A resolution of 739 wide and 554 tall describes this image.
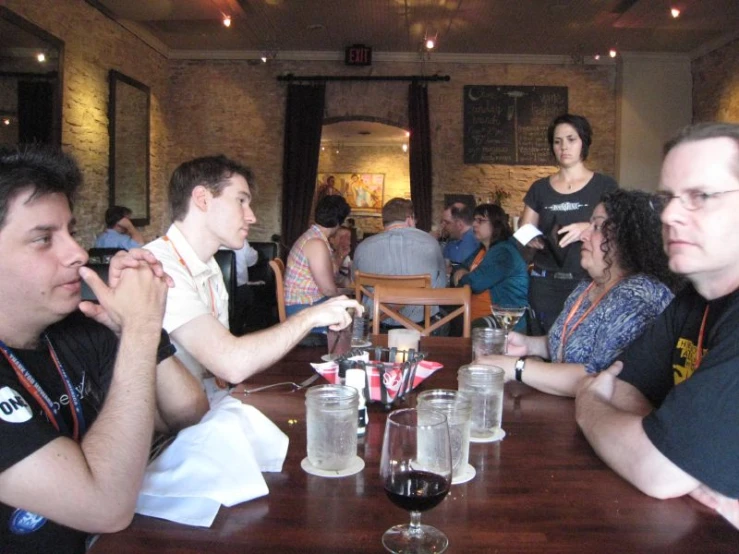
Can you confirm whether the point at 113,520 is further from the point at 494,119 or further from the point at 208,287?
the point at 494,119

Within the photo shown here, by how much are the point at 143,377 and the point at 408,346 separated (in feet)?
3.43

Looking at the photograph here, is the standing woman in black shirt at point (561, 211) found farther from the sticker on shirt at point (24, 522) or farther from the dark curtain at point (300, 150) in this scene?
the dark curtain at point (300, 150)

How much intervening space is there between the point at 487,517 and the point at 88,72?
644 cm

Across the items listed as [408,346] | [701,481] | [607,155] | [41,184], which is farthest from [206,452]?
[607,155]

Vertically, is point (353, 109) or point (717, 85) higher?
point (717, 85)

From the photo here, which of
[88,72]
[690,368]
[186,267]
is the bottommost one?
[690,368]

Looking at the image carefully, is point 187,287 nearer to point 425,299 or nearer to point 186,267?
point 186,267

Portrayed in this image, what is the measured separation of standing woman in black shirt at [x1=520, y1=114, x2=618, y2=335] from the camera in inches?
136

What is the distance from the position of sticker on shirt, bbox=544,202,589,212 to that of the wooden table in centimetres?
250

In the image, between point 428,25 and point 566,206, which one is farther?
point 428,25

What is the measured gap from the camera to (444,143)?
28.0 ft

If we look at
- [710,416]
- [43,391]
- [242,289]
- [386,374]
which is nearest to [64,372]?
[43,391]

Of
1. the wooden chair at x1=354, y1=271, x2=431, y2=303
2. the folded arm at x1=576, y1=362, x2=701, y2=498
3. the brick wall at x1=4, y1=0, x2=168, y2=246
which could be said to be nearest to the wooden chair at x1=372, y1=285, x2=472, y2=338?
the wooden chair at x1=354, y1=271, x2=431, y2=303

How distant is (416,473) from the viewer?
940 millimetres
